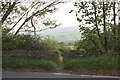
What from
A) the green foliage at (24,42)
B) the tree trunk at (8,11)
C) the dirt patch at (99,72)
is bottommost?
the dirt patch at (99,72)

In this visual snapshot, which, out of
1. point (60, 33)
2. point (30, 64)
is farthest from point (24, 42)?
point (60, 33)

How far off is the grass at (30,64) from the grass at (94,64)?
0.66 metres

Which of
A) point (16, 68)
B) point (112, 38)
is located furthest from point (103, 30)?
point (16, 68)

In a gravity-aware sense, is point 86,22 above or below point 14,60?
above

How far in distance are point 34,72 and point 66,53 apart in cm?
195

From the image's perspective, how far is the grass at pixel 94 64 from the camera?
7258 mm

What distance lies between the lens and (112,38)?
8078 millimetres

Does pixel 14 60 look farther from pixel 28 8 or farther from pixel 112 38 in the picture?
pixel 112 38

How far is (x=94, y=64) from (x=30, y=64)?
96.7 inches

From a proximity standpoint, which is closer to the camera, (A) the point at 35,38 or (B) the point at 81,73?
(B) the point at 81,73

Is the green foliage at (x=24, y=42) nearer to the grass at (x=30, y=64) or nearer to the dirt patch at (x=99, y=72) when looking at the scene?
the grass at (x=30, y=64)

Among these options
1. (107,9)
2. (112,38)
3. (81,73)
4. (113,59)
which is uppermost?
(107,9)

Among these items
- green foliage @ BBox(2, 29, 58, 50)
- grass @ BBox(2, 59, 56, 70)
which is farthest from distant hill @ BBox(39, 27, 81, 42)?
grass @ BBox(2, 59, 56, 70)

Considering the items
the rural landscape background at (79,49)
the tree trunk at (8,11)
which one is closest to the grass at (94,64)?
the rural landscape background at (79,49)
